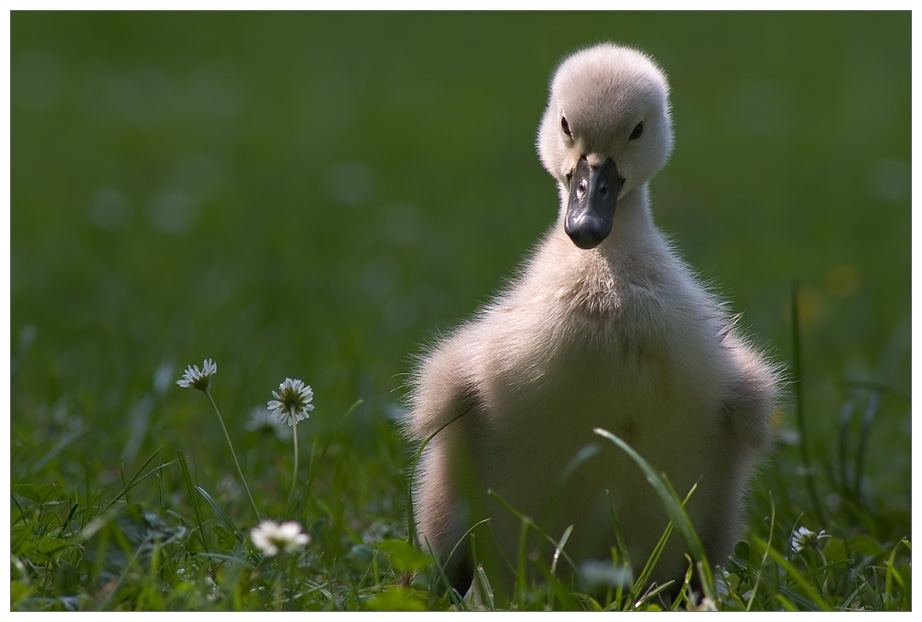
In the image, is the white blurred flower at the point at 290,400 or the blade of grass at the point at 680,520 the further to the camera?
the white blurred flower at the point at 290,400

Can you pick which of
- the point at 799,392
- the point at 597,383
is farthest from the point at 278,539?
the point at 799,392

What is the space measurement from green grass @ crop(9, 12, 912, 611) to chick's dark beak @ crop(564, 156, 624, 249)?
1.72 ft

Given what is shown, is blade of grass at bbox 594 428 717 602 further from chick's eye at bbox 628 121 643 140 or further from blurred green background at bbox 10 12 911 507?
Result: blurred green background at bbox 10 12 911 507

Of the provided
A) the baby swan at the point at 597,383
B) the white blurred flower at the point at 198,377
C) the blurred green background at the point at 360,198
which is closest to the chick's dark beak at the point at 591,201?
the baby swan at the point at 597,383

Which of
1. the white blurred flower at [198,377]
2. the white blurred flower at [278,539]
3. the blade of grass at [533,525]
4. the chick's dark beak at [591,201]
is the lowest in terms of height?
the blade of grass at [533,525]

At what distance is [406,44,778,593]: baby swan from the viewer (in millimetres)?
2262

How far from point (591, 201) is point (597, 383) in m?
0.38

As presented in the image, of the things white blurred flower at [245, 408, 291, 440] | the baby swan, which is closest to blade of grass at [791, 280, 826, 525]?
the baby swan

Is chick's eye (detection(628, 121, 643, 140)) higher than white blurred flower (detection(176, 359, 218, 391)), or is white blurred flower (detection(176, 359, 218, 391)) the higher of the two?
chick's eye (detection(628, 121, 643, 140))

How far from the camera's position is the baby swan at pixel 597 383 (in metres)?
2.26

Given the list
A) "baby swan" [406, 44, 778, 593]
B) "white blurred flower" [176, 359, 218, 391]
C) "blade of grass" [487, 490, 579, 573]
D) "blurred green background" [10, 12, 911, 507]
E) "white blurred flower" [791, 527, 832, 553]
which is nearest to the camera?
"blade of grass" [487, 490, 579, 573]

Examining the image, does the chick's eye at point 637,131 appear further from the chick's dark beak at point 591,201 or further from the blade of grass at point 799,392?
the blade of grass at point 799,392

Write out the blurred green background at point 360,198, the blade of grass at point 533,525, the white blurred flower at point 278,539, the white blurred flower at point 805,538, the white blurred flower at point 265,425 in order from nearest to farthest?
the white blurred flower at point 278,539, the blade of grass at point 533,525, the white blurred flower at point 805,538, the white blurred flower at point 265,425, the blurred green background at point 360,198
